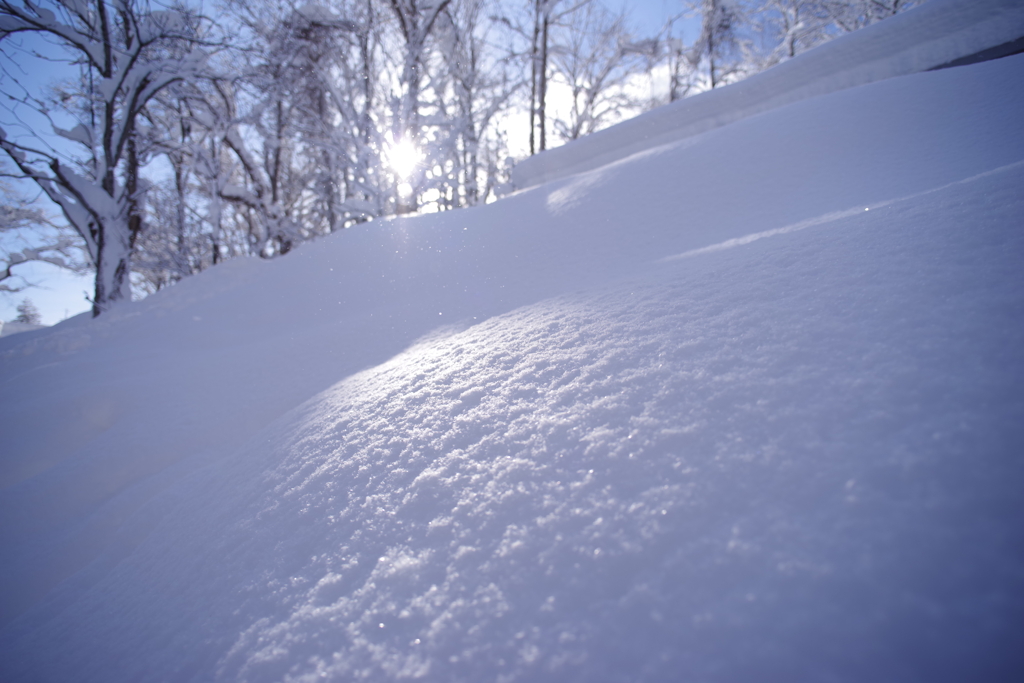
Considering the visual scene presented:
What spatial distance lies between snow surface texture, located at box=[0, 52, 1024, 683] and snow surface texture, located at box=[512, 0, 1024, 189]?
239 centimetres

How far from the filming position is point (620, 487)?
774 mm

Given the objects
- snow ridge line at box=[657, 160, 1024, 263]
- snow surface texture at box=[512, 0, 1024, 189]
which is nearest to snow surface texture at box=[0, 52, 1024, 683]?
snow ridge line at box=[657, 160, 1024, 263]

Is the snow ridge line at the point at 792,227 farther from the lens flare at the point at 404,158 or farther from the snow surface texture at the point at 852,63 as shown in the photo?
the lens flare at the point at 404,158

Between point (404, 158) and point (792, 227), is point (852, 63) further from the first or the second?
point (404, 158)

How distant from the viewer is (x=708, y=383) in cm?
93

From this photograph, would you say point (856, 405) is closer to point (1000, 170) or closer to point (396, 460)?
point (396, 460)

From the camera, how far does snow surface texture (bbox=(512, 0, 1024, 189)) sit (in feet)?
11.7

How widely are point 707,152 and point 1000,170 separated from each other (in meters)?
1.86

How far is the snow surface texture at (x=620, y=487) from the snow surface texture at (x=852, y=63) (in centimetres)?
239

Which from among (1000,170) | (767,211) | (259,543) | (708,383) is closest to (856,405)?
(708,383)

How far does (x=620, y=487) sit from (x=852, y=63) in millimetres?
Result: 5501

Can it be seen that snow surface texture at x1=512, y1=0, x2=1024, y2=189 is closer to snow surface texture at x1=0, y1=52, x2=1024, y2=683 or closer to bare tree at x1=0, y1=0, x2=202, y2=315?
snow surface texture at x1=0, y1=52, x2=1024, y2=683

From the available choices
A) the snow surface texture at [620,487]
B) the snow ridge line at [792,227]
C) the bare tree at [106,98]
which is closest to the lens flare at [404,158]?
the bare tree at [106,98]

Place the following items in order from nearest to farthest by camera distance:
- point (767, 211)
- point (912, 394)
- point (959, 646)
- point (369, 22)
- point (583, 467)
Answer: point (959, 646) → point (912, 394) → point (583, 467) → point (767, 211) → point (369, 22)
